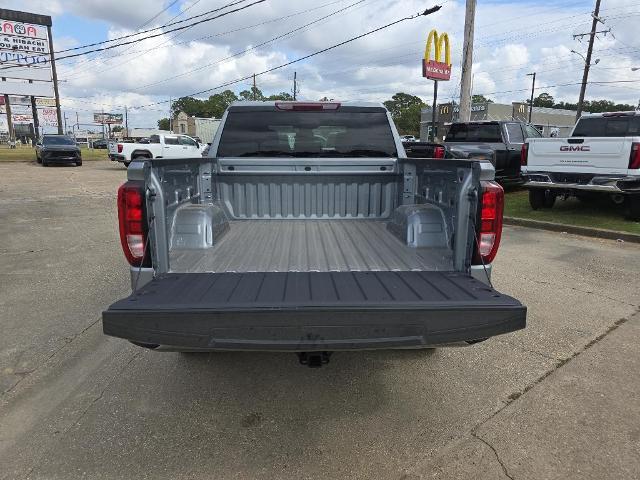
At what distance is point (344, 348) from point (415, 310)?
0.40 m

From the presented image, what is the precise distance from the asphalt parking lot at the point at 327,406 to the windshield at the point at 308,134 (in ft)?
6.42

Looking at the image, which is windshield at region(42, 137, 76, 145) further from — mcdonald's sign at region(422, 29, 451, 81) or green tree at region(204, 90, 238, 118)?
green tree at region(204, 90, 238, 118)

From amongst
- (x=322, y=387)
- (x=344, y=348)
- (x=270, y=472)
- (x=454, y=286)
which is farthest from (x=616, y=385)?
(x=270, y=472)

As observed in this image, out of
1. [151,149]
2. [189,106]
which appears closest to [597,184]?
[151,149]

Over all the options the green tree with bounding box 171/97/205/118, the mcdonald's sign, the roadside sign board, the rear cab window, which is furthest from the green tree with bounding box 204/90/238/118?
the rear cab window

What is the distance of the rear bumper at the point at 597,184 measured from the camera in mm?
8266

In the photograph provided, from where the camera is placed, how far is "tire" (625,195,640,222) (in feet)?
28.6

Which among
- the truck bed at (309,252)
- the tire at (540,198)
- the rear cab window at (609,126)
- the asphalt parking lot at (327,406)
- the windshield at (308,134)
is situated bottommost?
the asphalt parking lot at (327,406)

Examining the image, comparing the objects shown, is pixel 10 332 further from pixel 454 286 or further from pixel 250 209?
pixel 454 286

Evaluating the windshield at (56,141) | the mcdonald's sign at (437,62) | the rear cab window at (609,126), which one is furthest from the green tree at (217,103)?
the rear cab window at (609,126)

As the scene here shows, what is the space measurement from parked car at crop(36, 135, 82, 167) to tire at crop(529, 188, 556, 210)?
25.8m

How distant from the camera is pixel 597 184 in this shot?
862cm

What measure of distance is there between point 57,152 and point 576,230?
2738 centimetres

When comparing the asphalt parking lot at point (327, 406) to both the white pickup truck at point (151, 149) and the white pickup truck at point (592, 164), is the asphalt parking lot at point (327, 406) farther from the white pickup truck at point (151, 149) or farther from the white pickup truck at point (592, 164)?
the white pickup truck at point (151, 149)
